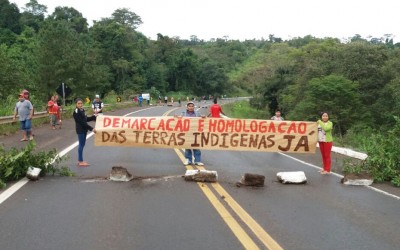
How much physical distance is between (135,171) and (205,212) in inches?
164

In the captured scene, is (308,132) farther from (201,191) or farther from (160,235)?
(160,235)

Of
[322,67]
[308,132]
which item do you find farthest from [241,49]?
[308,132]

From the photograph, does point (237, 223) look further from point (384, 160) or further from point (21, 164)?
point (384, 160)

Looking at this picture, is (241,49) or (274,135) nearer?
(274,135)

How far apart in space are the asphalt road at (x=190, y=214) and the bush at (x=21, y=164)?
1.71ft

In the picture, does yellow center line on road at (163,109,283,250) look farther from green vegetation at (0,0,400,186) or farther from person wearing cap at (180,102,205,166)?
green vegetation at (0,0,400,186)

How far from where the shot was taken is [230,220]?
257 inches

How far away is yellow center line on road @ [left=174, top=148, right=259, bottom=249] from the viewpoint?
5.51 metres

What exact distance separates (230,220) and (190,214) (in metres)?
0.66

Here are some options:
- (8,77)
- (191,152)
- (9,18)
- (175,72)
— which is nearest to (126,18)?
(175,72)

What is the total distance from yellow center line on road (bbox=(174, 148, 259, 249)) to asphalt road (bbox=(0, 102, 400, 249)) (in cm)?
1

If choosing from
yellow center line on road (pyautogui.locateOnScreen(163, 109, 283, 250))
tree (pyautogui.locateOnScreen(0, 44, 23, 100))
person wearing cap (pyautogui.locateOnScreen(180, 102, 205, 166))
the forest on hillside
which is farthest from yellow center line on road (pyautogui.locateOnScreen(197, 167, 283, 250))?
tree (pyautogui.locateOnScreen(0, 44, 23, 100))

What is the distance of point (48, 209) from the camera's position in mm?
7062

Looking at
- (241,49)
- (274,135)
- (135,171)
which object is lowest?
(135,171)
